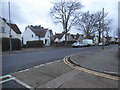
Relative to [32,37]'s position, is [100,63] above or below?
below

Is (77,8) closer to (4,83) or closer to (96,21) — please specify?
(96,21)

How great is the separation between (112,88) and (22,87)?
3423 mm

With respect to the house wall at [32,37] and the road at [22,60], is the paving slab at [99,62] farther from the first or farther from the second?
the house wall at [32,37]

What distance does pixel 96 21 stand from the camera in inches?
1858

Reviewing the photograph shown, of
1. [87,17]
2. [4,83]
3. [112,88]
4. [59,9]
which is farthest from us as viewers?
[87,17]

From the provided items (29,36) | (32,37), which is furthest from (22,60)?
(29,36)

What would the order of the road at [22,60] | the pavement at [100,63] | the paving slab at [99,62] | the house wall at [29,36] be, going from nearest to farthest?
1. the pavement at [100,63]
2. the road at [22,60]
3. the paving slab at [99,62]
4. the house wall at [29,36]

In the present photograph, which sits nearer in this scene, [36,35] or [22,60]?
[22,60]

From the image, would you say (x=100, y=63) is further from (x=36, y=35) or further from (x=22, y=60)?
(x=36, y=35)

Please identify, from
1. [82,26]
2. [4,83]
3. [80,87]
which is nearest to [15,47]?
[4,83]

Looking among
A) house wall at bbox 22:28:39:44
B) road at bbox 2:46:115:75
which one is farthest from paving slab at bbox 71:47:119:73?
house wall at bbox 22:28:39:44

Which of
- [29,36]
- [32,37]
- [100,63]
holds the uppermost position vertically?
[29,36]

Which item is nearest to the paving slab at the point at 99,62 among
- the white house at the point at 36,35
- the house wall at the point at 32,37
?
the white house at the point at 36,35

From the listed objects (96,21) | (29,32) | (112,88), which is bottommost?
(112,88)
